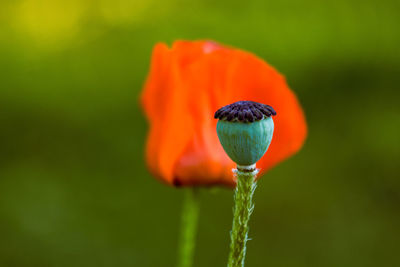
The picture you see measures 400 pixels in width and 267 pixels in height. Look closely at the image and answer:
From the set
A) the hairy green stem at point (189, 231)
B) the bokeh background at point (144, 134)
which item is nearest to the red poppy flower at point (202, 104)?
the hairy green stem at point (189, 231)

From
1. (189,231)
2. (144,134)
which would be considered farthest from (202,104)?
(144,134)

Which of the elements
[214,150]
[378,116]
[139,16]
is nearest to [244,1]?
[139,16]

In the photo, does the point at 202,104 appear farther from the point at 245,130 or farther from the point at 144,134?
the point at 144,134

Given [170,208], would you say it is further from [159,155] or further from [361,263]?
[159,155]

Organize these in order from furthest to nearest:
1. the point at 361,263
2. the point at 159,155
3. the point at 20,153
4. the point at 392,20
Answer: the point at 392,20 < the point at 20,153 < the point at 361,263 < the point at 159,155

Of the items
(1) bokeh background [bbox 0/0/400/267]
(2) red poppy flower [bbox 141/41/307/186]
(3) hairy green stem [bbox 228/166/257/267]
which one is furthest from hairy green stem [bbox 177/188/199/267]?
(1) bokeh background [bbox 0/0/400/267]

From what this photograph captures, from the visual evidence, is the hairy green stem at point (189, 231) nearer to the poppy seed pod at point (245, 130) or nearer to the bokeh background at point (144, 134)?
the poppy seed pod at point (245, 130)
